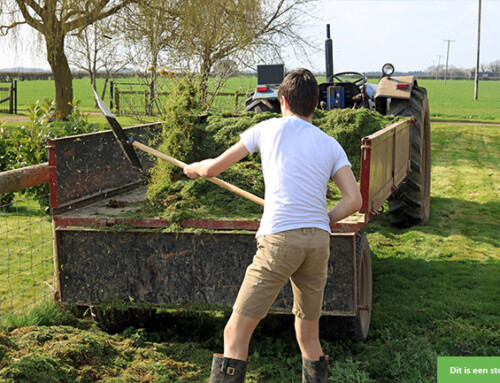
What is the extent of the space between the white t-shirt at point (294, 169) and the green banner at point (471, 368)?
4.42 ft

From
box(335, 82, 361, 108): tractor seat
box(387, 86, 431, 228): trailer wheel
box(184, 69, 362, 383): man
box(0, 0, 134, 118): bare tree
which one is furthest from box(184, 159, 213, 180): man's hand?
box(0, 0, 134, 118): bare tree

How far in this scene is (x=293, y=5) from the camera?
63.9ft

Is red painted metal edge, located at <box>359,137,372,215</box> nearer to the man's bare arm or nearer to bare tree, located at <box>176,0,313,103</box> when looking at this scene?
the man's bare arm

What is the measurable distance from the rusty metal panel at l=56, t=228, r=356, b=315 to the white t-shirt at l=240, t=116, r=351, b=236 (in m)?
0.79

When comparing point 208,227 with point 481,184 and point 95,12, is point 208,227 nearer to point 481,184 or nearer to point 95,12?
point 481,184

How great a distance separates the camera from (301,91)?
10.3ft

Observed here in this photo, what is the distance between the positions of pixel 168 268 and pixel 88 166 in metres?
1.34

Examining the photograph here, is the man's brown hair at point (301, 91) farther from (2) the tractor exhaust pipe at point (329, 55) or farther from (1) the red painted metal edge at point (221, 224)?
(2) the tractor exhaust pipe at point (329, 55)

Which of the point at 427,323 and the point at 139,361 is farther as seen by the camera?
the point at 427,323

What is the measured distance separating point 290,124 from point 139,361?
6.08 ft

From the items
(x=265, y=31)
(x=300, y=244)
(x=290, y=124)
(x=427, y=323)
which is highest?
(x=265, y=31)

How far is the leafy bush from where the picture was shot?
25.8 ft

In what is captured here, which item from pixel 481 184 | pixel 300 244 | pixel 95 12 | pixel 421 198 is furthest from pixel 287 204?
pixel 95 12

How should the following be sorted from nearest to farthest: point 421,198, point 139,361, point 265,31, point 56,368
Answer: point 56,368 < point 139,361 < point 421,198 < point 265,31
